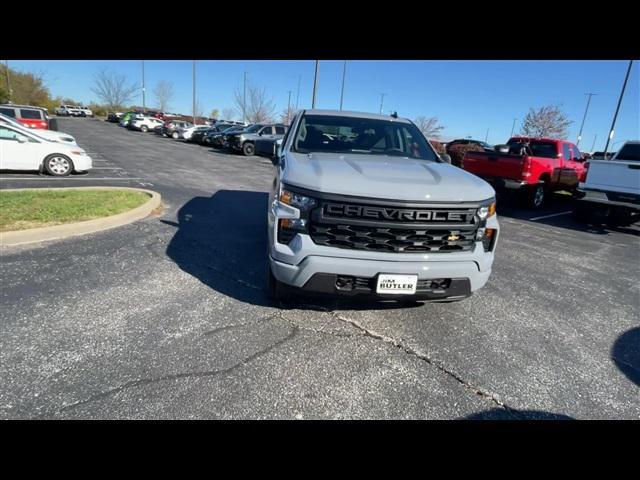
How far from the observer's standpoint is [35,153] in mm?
8836

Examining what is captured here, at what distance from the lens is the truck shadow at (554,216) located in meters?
8.52

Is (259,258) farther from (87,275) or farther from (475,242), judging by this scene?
(475,242)

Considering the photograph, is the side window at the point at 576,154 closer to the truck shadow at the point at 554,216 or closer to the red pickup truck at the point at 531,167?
the red pickup truck at the point at 531,167

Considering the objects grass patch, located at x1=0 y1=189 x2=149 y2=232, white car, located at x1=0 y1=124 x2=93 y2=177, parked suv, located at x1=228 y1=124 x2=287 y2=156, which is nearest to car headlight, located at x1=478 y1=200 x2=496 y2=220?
grass patch, located at x1=0 y1=189 x2=149 y2=232

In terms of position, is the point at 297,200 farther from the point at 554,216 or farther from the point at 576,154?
the point at 576,154

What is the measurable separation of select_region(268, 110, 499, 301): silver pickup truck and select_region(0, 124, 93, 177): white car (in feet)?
29.8

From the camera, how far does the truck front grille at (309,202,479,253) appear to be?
8.55 ft

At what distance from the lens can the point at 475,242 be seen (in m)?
2.91

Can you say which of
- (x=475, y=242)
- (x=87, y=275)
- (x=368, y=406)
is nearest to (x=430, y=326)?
(x=475, y=242)

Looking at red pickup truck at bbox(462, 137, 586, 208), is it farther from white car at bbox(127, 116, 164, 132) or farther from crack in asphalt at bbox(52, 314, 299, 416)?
white car at bbox(127, 116, 164, 132)

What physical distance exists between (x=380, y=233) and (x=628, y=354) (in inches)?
98.6

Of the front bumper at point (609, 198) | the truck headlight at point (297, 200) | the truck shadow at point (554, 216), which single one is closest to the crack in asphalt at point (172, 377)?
the truck headlight at point (297, 200)
